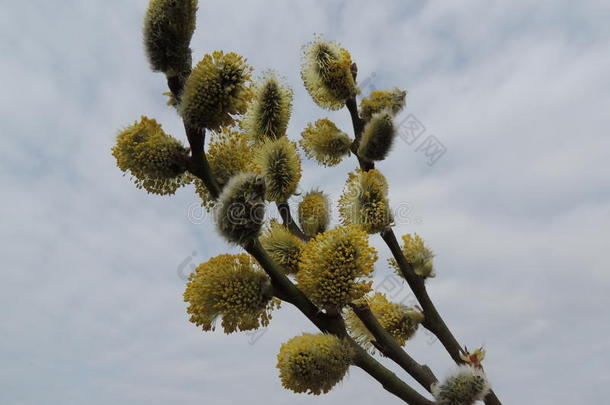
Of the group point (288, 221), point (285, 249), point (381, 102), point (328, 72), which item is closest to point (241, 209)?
Answer: point (285, 249)

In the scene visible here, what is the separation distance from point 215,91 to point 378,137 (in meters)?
0.80

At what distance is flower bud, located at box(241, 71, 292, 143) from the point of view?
5.70 ft

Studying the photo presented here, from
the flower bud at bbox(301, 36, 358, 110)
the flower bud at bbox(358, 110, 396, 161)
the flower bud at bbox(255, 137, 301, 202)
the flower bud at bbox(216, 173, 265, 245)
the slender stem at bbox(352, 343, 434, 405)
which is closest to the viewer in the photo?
the flower bud at bbox(216, 173, 265, 245)

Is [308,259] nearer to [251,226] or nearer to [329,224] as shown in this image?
[251,226]

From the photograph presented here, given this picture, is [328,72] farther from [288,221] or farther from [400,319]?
[400,319]

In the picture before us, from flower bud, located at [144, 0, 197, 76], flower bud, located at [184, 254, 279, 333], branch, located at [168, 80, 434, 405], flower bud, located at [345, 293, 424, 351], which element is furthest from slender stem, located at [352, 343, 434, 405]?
flower bud, located at [144, 0, 197, 76]

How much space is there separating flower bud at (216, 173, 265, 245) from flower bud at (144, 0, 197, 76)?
0.35 meters

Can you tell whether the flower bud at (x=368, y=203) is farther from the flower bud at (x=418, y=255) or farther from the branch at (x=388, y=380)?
the branch at (x=388, y=380)

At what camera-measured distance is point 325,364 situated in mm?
1368

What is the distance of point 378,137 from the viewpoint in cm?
192

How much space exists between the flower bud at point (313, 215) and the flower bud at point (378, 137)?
11.3 inches

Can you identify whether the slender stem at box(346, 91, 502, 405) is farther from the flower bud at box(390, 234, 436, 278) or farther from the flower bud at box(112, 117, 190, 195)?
the flower bud at box(112, 117, 190, 195)

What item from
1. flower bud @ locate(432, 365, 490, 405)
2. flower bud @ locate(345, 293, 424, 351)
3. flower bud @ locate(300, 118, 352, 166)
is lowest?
flower bud @ locate(432, 365, 490, 405)

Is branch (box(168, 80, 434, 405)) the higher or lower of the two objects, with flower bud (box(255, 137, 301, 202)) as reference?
lower
